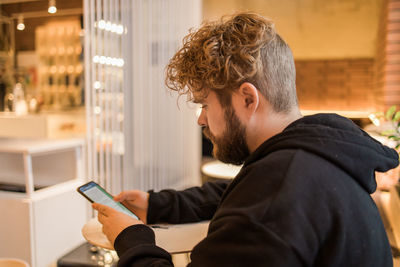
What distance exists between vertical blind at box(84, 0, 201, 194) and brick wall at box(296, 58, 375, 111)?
2732 millimetres

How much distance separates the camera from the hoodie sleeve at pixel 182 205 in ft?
3.56

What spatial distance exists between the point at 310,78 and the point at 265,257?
4.81 meters

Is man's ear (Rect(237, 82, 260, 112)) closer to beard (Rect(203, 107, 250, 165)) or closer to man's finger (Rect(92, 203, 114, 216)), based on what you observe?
beard (Rect(203, 107, 250, 165))

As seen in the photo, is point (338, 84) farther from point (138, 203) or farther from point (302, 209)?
point (302, 209)

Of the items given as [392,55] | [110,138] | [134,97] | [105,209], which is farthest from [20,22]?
[392,55]

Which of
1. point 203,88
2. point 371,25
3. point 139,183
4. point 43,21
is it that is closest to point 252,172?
point 203,88

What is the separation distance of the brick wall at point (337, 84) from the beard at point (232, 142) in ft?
14.7

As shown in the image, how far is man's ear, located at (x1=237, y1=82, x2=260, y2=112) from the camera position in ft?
2.40

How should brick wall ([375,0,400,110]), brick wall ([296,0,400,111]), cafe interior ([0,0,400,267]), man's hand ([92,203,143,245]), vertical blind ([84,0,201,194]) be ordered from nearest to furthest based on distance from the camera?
1. man's hand ([92,203,143,245])
2. cafe interior ([0,0,400,267])
3. vertical blind ([84,0,201,194])
4. brick wall ([375,0,400,110])
5. brick wall ([296,0,400,111])

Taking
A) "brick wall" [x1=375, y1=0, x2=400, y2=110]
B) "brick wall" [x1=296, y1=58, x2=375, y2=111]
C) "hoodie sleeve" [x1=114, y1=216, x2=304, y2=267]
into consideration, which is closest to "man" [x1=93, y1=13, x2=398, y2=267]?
"hoodie sleeve" [x1=114, y1=216, x2=304, y2=267]

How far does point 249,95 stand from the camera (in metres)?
0.74

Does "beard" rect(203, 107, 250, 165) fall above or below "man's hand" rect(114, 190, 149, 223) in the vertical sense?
above

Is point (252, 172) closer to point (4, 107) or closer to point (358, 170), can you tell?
Result: point (358, 170)

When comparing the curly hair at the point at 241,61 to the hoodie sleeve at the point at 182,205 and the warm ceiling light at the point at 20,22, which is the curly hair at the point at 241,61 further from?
the warm ceiling light at the point at 20,22
